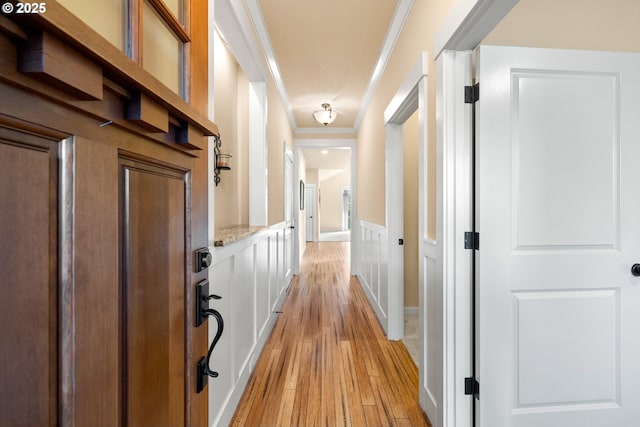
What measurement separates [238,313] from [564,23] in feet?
7.57

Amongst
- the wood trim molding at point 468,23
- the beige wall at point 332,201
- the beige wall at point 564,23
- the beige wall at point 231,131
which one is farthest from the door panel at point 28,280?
the beige wall at point 332,201

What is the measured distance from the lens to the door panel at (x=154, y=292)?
53 cm

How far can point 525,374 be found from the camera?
138cm

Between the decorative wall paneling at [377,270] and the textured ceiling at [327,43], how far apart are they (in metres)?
1.67

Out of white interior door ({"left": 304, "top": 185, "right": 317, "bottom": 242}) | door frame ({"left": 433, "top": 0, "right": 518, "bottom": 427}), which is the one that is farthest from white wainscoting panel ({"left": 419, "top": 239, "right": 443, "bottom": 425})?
white interior door ({"left": 304, "top": 185, "right": 317, "bottom": 242})

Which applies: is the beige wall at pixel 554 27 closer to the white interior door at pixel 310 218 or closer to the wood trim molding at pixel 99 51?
the wood trim molding at pixel 99 51

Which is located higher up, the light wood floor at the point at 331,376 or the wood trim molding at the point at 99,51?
the wood trim molding at the point at 99,51

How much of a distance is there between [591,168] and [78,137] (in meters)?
1.86

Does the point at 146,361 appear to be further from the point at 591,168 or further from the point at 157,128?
the point at 591,168

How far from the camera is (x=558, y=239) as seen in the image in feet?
4.54

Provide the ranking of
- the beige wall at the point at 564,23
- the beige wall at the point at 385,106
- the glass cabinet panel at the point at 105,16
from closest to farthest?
the glass cabinet panel at the point at 105,16 < the beige wall at the point at 564,23 < the beige wall at the point at 385,106

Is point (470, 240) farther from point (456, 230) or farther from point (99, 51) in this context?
point (99, 51)

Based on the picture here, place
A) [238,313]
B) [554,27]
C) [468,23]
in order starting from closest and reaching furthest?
1. [468,23]
2. [554,27]
3. [238,313]

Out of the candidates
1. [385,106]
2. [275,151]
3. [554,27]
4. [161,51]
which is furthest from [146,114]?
[275,151]
